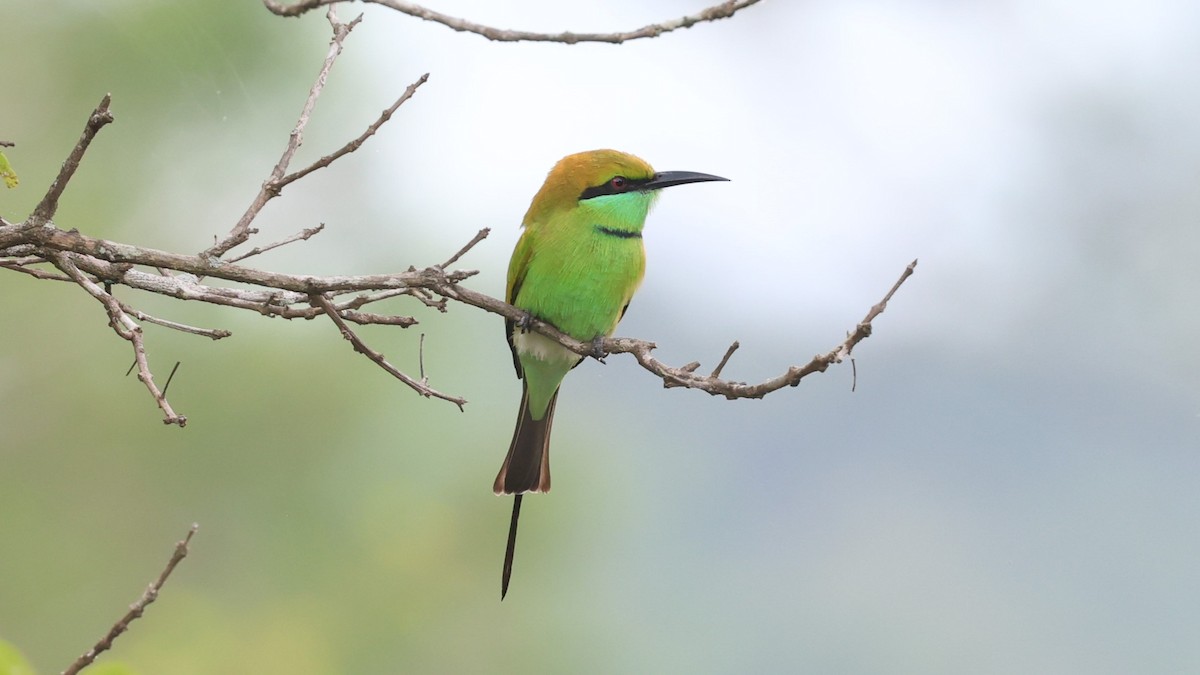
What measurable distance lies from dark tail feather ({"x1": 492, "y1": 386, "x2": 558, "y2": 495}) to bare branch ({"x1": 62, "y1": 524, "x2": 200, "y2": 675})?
1.28m

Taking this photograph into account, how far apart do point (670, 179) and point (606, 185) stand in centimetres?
14

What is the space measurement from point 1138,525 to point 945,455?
2987 millimetres

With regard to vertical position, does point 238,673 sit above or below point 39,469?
below

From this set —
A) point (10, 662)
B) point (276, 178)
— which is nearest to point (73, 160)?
point (276, 178)

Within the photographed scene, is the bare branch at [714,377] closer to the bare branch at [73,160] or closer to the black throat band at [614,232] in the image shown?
the bare branch at [73,160]

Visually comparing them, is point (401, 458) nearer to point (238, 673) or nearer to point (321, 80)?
point (238, 673)

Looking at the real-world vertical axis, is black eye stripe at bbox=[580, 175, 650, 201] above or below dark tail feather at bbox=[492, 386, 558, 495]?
above

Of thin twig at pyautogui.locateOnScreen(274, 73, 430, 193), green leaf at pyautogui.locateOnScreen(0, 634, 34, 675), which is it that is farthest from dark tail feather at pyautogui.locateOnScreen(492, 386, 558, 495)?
green leaf at pyautogui.locateOnScreen(0, 634, 34, 675)

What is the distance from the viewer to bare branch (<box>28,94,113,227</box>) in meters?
1.04

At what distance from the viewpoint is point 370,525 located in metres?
8.44

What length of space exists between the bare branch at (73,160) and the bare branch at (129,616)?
0.32 m

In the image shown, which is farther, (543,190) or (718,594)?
(718,594)

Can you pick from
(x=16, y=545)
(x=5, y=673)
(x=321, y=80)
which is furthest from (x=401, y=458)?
(x=5, y=673)

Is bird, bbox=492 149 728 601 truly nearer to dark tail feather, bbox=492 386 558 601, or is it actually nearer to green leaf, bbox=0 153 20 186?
dark tail feather, bbox=492 386 558 601
